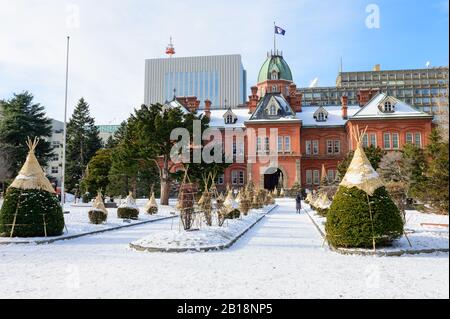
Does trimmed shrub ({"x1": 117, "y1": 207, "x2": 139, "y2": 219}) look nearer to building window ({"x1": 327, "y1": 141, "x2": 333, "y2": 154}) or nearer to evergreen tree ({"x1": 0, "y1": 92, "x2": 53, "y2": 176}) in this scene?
evergreen tree ({"x1": 0, "y1": 92, "x2": 53, "y2": 176})

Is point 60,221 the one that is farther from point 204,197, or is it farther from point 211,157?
point 211,157

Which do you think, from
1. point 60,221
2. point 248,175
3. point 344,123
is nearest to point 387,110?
point 344,123

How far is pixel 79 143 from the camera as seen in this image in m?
54.4

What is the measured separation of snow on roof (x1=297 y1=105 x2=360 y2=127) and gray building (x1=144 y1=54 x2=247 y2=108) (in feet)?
186

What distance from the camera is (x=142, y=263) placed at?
29.1ft

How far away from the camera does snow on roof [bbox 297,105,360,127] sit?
176 feet

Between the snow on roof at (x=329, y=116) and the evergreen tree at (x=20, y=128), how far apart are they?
34034 mm

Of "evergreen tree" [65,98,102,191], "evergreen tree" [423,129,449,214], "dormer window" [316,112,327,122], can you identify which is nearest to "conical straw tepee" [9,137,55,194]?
"evergreen tree" [423,129,449,214]

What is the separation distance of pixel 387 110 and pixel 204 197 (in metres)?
40.4

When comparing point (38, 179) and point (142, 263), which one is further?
point (38, 179)

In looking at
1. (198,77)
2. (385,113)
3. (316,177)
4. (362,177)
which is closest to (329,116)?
(385,113)

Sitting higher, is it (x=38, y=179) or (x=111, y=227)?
(x=38, y=179)

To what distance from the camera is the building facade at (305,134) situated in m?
48.8

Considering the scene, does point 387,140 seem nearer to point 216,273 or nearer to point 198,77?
point 216,273
